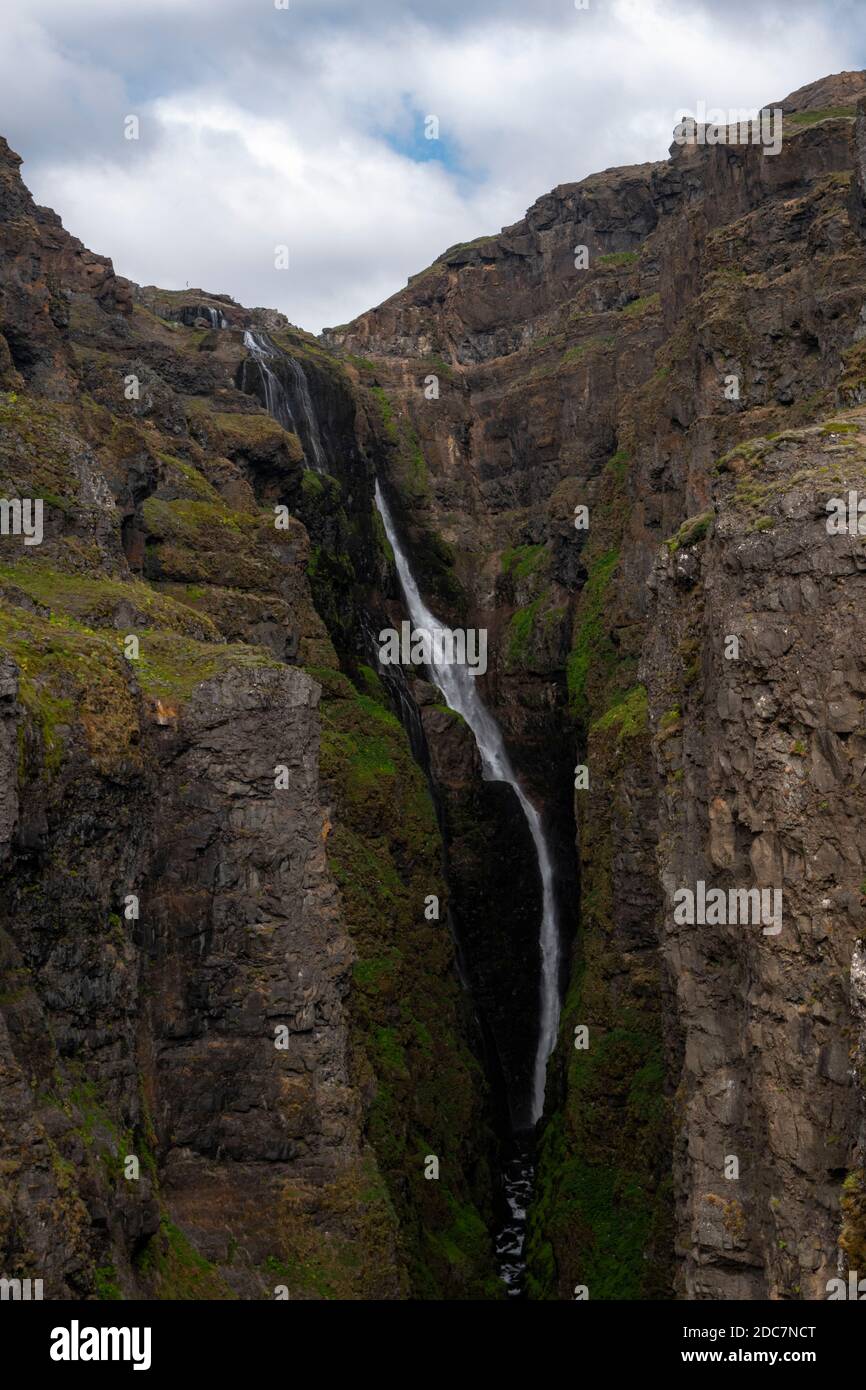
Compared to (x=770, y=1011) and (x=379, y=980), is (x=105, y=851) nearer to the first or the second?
(x=770, y=1011)

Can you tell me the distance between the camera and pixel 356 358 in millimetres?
99062

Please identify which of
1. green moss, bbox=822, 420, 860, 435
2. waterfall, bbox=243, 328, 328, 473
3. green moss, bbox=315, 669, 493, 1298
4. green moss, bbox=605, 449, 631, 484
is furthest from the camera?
waterfall, bbox=243, 328, 328, 473

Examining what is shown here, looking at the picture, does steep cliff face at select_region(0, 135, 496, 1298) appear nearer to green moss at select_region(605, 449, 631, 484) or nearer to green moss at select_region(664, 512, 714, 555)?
green moss at select_region(664, 512, 714, 555)

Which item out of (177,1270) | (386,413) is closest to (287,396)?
(386,413)

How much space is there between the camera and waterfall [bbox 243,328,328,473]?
71.5 meters

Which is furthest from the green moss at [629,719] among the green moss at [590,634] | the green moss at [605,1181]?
the green moss at [605,1181]

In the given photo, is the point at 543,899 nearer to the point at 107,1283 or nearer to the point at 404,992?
the point at 404,992
